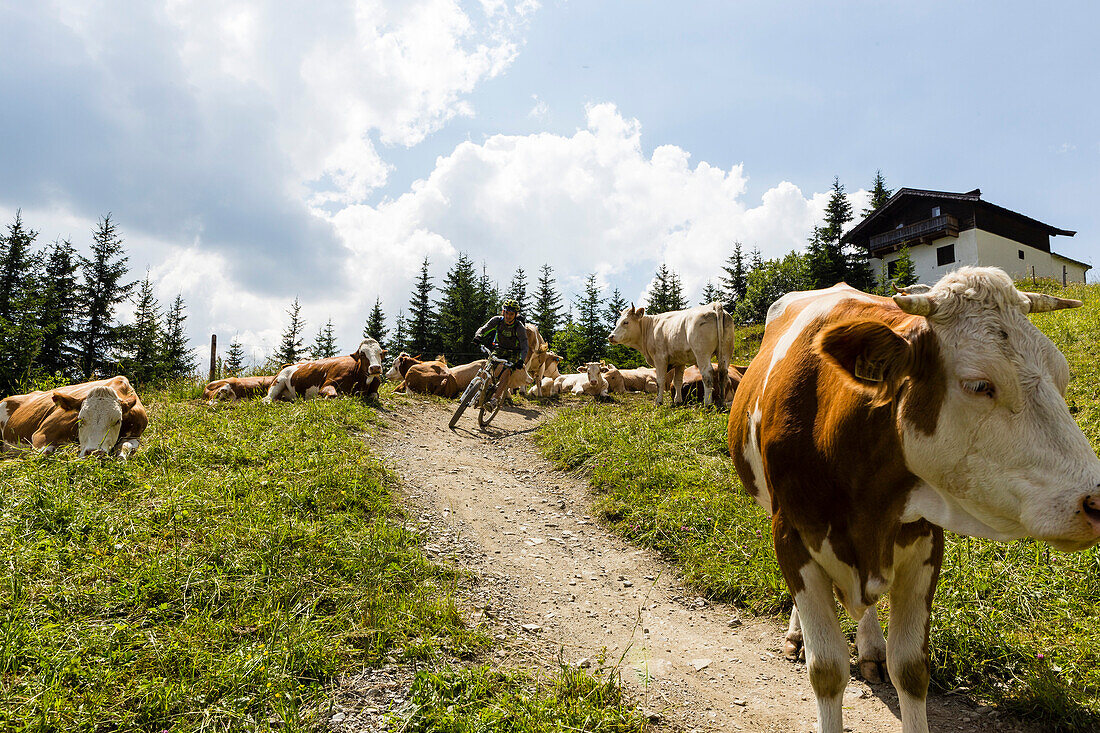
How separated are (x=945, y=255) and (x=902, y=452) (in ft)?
157

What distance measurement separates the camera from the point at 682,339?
1369cm

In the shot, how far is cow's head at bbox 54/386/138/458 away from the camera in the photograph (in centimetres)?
713

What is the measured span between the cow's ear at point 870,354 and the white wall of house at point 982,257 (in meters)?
42.9

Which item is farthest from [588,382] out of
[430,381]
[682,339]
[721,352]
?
[721,352]

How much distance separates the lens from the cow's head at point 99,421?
713cm

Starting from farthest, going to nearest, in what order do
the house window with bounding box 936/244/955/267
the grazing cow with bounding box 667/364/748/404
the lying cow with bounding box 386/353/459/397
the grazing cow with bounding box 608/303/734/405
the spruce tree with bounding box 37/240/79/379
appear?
the house window with bounding box 936/244/955/267 → the spruce tree with bounding box 37/240/79/379 → the lying cow with bounding box 386/353/459/397 → the grazing cow with bounding box 608/303/734/405 → the grazing cow with bounding box 667/364/748/404

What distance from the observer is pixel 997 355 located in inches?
75.3

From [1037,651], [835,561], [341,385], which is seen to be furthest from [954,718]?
[341,385]

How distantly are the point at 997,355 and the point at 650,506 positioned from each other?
480cm

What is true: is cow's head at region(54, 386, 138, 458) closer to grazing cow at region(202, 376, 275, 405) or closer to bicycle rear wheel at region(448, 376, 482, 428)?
grazing cow at region(202, 376, 275, 405)

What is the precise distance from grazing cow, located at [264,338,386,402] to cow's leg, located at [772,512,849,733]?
1119 centimetres

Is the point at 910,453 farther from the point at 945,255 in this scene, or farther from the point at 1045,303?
the point at 945,255

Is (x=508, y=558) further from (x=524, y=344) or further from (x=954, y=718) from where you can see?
(x=524, y=344)

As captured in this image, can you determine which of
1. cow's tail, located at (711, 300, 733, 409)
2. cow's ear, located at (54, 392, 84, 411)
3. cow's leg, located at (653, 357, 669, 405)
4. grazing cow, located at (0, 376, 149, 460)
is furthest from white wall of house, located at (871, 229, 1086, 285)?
cow's ear, located at (54, 392, 84, 411)
